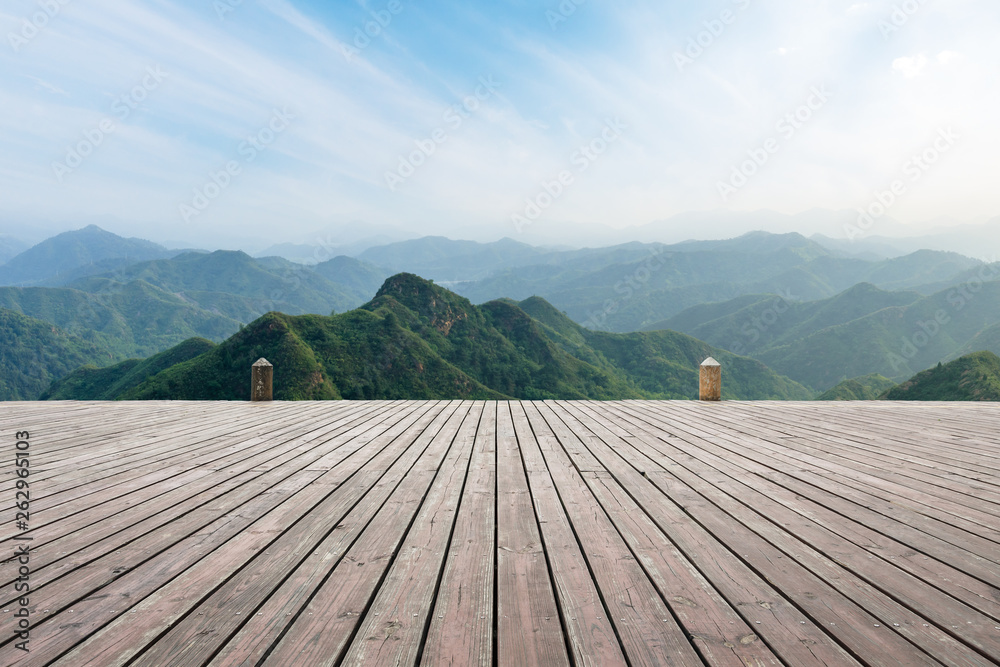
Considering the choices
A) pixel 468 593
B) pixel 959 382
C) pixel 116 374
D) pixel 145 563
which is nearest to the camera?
pixel 468 593

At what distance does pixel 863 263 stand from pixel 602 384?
15842cm

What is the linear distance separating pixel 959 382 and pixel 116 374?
230ft

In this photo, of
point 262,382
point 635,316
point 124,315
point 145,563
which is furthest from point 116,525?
point 635,316

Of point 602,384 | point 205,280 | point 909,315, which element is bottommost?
point 602,384

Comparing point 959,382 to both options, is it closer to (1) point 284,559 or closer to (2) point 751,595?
(2) point 751,595

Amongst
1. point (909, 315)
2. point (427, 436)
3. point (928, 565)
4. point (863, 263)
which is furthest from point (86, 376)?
point (863, 263)

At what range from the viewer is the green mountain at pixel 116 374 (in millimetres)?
44562

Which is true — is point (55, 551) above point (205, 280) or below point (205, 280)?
below

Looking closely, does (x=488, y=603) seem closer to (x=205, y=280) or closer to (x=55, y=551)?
(x=55, y=551)

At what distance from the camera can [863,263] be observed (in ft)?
528

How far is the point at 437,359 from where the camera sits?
3856 cm

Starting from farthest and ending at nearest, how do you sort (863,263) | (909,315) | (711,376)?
1. (863,263)
2. (909,315)
3. (711,376)

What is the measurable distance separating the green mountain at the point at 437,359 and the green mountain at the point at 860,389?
9.19 m

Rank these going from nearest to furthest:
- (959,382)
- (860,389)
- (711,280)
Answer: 1. (959,382)
2. (860,389)
3. (711,280)
